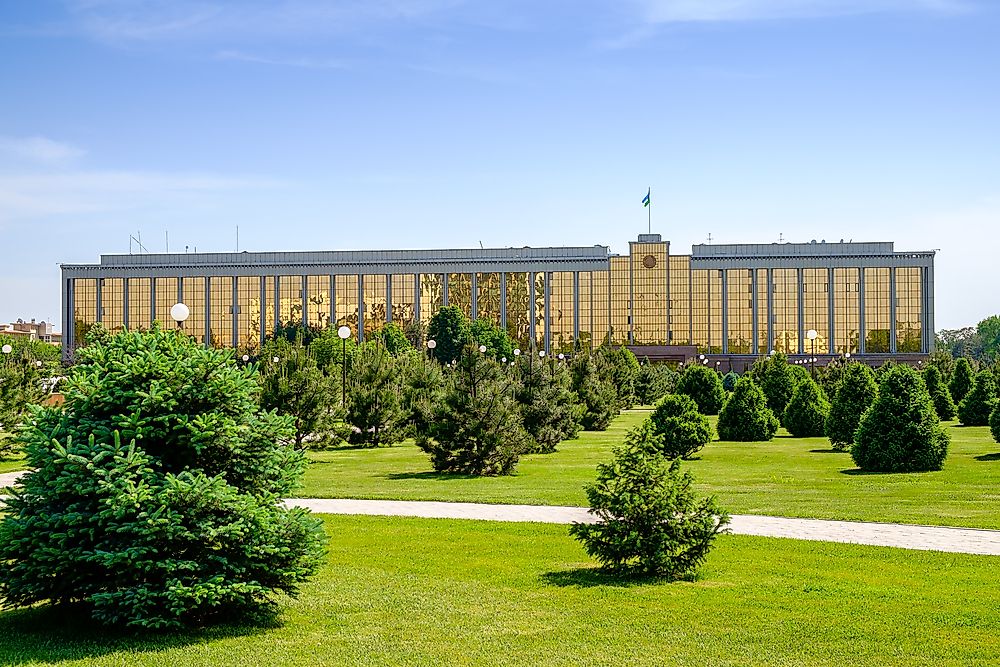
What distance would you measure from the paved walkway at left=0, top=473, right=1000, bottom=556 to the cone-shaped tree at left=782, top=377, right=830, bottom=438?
2028 centimetres

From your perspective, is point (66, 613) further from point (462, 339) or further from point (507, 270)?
point (507, 270)

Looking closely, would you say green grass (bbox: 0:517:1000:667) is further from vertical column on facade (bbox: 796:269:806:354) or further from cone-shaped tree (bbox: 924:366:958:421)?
vertical column on facade (bbox: 796:269:806:354)

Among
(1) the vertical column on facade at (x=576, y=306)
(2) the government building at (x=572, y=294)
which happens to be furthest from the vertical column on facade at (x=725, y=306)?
(1) the vertical column on facade at (x=576, y=306)

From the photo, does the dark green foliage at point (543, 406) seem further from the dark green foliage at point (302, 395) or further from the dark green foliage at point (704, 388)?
the dark green foliage at point (704, 388)

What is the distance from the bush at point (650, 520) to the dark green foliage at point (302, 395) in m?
20.0

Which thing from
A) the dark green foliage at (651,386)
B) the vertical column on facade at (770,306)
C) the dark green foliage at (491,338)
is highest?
the vertical column on facade at (770,306)

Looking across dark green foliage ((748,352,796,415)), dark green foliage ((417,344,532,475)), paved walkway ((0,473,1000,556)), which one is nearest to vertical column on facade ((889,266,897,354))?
dark green foliage ((748,352,796,415))

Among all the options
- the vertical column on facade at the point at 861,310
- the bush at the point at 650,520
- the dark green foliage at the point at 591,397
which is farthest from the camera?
the vertical column on facade at the point at 861,310

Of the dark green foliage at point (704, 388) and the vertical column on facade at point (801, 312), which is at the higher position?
the vertical column on facade at point (801, 312)

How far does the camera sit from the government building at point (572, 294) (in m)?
101

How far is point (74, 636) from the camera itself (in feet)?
29.4

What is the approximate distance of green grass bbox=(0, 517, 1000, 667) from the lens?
8570 millimetres

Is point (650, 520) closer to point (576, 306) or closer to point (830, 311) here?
point (576, 306)

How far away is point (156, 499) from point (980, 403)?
36458 mm
